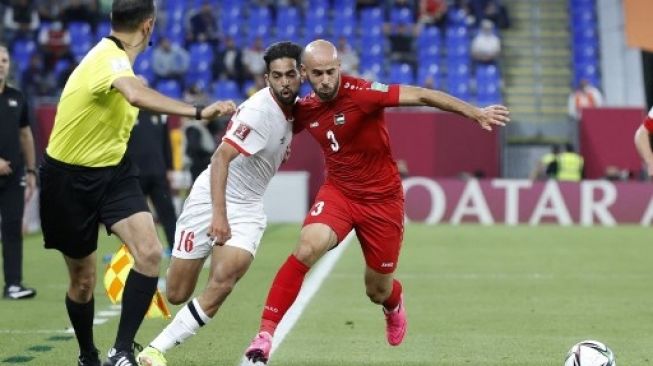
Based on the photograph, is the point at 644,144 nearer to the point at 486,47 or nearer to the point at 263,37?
the point at 486,47

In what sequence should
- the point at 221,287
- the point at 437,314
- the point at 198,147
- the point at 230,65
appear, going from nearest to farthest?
the point at 221,287, the point at 437,314, the point at 198,147, the point at 230,65

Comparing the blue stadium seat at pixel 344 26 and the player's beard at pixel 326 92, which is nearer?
the player's beard at pixel 326 92

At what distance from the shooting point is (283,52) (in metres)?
7.55

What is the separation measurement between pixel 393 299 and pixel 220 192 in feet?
6.03

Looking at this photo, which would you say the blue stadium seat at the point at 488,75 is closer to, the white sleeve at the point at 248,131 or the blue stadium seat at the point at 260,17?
the blue stadium seat at the point at 260,17

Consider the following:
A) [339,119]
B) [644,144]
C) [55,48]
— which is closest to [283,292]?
[339,119]

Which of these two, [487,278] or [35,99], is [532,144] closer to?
[35,99]

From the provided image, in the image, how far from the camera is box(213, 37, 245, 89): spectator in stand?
27.9m

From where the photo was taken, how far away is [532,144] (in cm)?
2667

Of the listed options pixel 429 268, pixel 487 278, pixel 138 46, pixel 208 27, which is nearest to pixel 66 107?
pixel 138 46

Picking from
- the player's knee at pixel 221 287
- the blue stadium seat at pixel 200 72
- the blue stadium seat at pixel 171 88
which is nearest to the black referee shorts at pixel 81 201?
the player's knee at pixel 221 287

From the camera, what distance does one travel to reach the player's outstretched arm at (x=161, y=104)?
6.50 meters

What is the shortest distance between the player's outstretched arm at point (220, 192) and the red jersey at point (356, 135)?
Answer: 670 mm

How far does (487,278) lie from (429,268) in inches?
51.3
